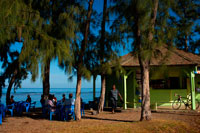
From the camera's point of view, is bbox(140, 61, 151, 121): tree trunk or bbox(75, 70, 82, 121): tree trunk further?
bbox(75, 70, 82, 121): tree trunk

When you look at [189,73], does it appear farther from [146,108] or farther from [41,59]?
[41,59]

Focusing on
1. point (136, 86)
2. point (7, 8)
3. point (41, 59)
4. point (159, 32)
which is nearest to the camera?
point (7, 8)

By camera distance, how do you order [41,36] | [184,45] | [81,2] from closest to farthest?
[41,36] < [81,2] < [184,45]

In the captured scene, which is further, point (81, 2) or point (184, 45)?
point (184, 45)

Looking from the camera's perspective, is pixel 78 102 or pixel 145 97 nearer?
pixel 145 97

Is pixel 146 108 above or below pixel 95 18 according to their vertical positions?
below

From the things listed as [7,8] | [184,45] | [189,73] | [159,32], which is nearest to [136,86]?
[189,73]

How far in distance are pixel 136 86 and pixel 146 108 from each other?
5.89m

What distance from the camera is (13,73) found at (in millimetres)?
12211

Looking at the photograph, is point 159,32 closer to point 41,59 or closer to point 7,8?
point 41,59

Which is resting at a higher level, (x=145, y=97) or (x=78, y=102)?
(x=145, y=97)

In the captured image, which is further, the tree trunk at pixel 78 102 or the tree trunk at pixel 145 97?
the tree trunk at pixel 78 102

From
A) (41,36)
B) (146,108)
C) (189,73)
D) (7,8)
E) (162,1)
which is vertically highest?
(162,1)

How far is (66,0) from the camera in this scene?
859cm
